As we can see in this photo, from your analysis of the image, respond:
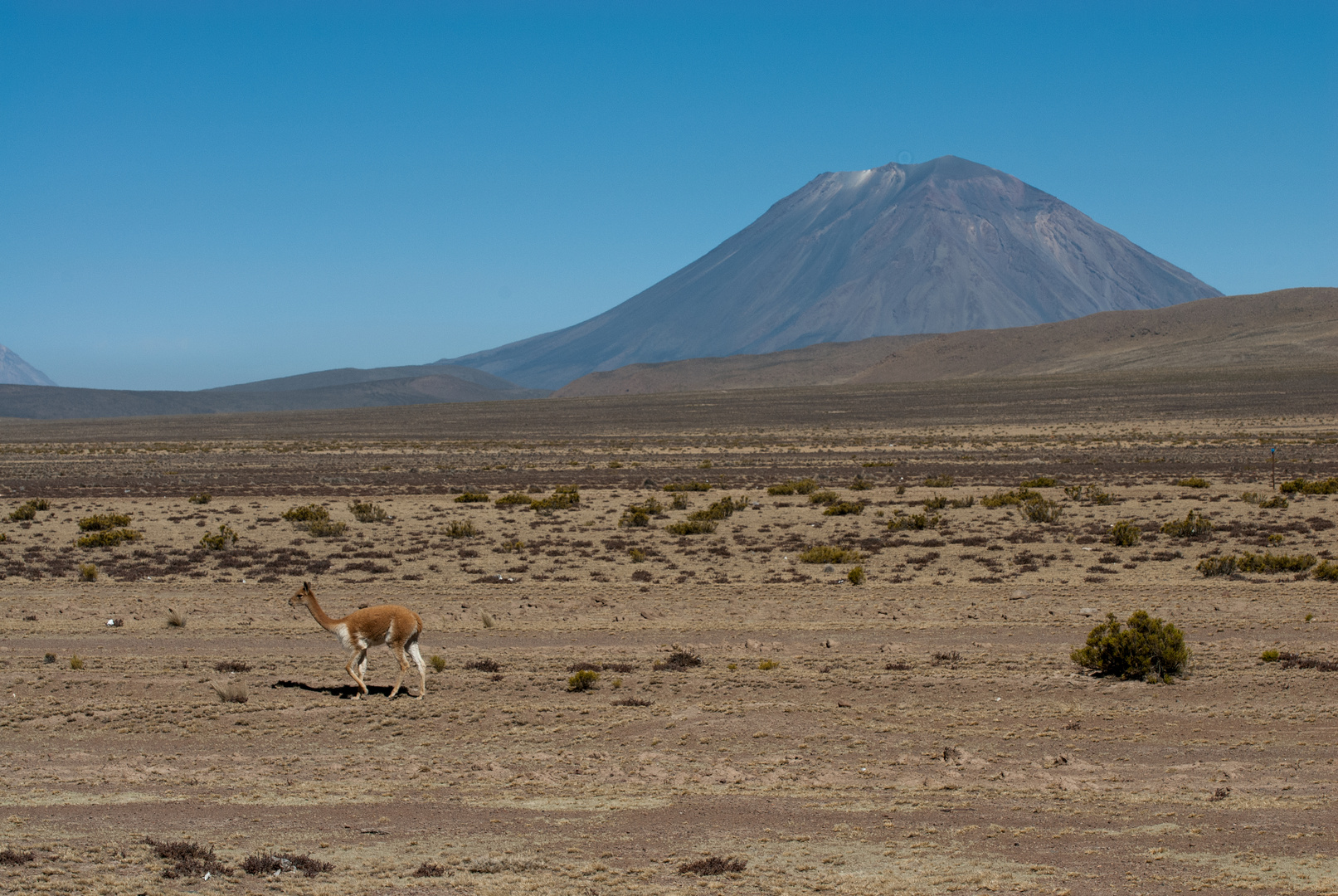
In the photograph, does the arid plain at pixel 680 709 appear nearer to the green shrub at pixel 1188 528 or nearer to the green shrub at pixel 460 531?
the green shrub at pixel 1188 528

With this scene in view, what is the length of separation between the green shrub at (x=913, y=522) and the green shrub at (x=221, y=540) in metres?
12.9

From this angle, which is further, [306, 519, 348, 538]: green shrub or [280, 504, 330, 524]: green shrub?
[280, 504, 330, 524]: green shrub

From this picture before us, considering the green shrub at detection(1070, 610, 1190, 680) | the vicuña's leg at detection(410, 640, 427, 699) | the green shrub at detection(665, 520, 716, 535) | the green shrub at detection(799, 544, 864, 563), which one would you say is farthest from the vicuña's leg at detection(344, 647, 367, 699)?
the green shrub at detection(665, 520, 716, 535)

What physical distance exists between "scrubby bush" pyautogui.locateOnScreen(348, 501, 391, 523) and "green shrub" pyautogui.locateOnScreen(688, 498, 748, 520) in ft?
23.4

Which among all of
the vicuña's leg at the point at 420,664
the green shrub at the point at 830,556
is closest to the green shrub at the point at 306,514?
the green shrub at the point at 830,556

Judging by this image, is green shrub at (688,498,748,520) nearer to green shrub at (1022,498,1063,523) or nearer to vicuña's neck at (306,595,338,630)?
green shrub at (1022,498,1063,523)

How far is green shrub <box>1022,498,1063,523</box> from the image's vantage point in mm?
22094

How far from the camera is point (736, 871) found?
5.92 m

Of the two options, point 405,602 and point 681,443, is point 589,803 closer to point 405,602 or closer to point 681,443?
point 405,602

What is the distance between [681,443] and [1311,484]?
33.6m

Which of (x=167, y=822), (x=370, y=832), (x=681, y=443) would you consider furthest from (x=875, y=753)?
(x=681, y=443)

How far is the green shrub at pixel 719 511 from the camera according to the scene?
76.5 feet

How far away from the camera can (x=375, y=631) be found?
9445 millimetres

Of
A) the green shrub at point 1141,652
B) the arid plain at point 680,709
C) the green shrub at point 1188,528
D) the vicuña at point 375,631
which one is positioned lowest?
the arid plain at point 680,709
